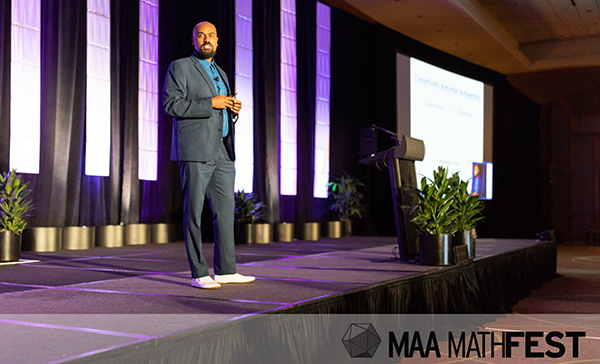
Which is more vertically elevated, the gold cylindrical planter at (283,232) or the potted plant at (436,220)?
the potted plant at (436,220)

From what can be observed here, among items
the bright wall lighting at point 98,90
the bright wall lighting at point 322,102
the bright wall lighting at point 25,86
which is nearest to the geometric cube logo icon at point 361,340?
the bright wall lighting at point 25,86

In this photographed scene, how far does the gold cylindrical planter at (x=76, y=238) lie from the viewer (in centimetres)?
552

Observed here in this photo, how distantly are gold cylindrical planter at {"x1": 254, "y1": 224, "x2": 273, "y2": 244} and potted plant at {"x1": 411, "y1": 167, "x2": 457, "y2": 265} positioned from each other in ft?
12.8

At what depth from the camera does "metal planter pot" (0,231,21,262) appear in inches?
164

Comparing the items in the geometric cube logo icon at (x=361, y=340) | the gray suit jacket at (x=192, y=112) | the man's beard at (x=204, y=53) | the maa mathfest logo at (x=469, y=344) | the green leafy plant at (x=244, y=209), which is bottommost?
the maa mathfest logo at (x=469, y=344)

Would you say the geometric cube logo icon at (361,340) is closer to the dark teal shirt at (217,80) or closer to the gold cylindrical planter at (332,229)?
the dark teal shirt at (217,80)

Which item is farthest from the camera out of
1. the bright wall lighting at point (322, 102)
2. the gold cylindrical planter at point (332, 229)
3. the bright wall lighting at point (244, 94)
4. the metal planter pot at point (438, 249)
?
the bright wall lighting at point (322, 102)

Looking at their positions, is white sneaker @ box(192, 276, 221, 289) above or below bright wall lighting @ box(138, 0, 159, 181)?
below

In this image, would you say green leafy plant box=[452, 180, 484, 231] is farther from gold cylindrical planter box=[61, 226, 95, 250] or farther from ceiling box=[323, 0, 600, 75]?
ceiling box=[323, 0, 600, 75]

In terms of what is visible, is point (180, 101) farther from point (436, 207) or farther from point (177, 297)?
point (436, 207)

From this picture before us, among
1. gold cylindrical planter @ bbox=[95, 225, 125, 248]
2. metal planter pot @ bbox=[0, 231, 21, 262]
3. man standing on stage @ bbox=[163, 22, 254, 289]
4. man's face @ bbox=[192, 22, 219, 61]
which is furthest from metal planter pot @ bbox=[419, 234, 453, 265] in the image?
gold cylindrical planter @ bbox=[95, 225, 125, 248]

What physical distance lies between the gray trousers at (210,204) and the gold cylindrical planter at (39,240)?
3.35m

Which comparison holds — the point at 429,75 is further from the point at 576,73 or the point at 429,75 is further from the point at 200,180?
the point at 200,180

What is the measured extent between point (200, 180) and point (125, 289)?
0.59 m
